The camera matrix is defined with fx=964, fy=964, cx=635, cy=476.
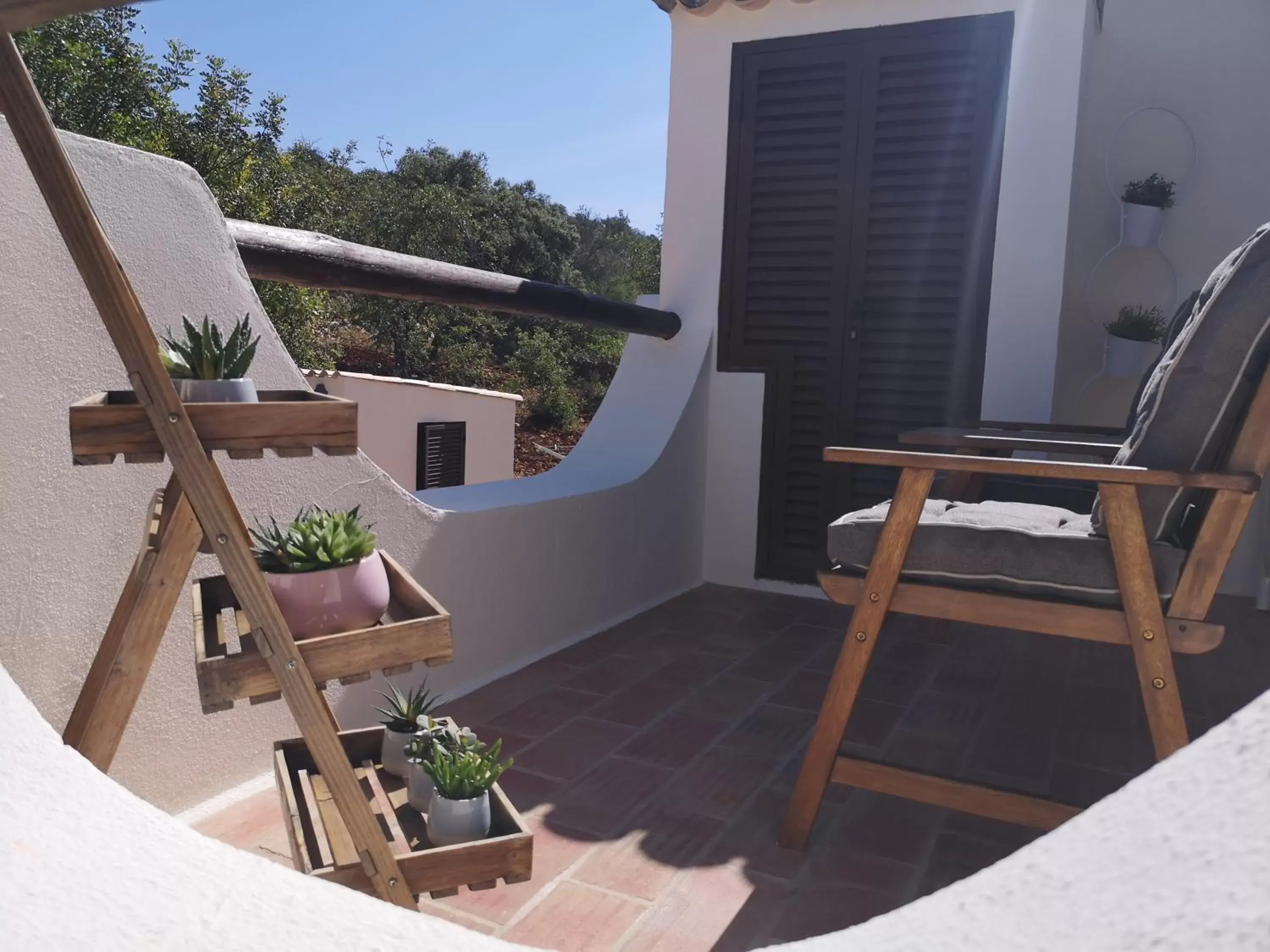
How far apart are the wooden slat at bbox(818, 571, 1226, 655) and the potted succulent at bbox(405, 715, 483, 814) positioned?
0.82 m

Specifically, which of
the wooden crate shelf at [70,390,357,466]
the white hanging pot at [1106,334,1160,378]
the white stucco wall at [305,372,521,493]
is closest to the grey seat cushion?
the wooden crate shelf at [70,390,357,466]

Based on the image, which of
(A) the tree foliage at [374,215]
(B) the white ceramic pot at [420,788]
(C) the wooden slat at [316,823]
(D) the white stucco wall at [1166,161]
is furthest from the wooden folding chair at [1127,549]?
(A) the tree foliage at [374,215]

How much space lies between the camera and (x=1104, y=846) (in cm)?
60

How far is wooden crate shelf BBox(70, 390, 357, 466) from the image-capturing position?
112 centimetres

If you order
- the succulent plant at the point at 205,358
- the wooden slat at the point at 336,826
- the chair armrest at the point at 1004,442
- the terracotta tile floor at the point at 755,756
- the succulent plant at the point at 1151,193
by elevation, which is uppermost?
the succulent plant at the point at 1151,193

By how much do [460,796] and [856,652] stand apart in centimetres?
88

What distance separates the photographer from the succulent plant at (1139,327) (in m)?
3.89

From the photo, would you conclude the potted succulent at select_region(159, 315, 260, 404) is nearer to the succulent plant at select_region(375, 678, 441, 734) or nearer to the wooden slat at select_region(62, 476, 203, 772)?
the wooden slat at select_region(62, 476, 203, 772)

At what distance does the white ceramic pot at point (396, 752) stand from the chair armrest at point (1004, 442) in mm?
1780

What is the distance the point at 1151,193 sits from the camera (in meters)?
3.95

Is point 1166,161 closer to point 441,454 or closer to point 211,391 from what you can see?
point 211,391

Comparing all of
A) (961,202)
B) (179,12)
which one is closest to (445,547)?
(961,202)

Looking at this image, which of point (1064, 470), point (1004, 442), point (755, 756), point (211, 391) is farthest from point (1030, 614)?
point (211, 391)

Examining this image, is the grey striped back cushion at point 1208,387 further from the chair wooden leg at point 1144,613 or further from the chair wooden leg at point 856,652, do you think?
the chair wooden leg at point 856,652
